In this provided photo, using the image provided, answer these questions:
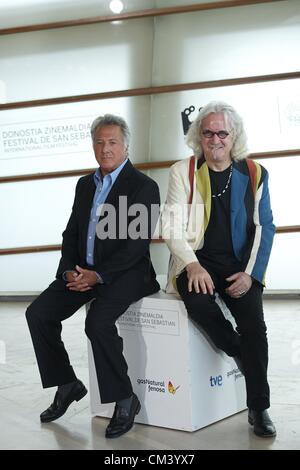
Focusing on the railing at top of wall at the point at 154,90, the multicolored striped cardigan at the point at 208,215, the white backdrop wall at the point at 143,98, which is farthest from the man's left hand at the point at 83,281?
the railing at top of wall at the point at 154,90

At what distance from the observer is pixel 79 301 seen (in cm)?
318

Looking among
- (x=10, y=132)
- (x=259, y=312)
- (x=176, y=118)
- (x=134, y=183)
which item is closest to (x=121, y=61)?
(x=176, y=118)

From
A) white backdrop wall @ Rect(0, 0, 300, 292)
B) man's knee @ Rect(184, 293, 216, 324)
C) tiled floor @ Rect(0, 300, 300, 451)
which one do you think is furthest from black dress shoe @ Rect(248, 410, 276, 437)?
white backdrop wall @ Rect(0, 0, 300, 292)

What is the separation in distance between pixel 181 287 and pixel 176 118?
153 inches

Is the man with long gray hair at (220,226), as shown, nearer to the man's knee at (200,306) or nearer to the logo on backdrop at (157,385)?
the man's knee at (200,306)

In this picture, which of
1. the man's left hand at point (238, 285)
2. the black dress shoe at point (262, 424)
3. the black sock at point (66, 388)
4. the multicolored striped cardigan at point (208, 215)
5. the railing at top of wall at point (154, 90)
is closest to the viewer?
the black dress shoe at point (262, 424)

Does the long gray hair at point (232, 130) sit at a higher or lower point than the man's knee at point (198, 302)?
higher

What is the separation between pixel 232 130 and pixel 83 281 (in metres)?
0.86

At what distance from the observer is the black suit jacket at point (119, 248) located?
305cm

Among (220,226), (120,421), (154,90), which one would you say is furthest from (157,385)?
A: (154,90)

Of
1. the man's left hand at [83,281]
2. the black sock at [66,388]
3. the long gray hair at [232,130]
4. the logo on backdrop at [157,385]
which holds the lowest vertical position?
the black sock at [66,388]

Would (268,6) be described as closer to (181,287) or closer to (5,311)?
(5,311)

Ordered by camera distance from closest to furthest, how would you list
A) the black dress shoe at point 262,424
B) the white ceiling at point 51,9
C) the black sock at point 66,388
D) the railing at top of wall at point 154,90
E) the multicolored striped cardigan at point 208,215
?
the black dress shoe at point 262,424 < the multicolored striped cardigan at point 208,215 < the black sock at point 66,388 < the railing at top of wall at point 154,90 < the white ceiling at point 51,9

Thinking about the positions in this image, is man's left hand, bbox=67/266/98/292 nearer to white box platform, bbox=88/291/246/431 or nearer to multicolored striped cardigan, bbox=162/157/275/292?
white box platform, bbox=88/291/246/431
